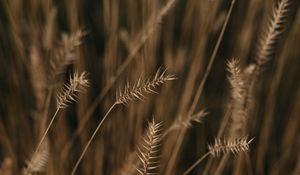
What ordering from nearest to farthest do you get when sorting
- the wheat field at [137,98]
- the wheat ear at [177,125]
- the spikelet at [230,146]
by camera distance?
the spikelet at [230,146] → the wheat ear at [177,125] → the wheat field at [137,98]

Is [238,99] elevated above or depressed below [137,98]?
above

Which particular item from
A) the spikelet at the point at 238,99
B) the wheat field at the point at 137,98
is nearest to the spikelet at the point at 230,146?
the spikelet at the point at 238,99

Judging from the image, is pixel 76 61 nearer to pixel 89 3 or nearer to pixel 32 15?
pixel 32 15

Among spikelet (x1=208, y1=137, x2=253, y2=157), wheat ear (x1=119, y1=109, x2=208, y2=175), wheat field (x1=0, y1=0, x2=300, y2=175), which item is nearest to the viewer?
spikelet (x1=208, y1=137, x2=253, y2=157)

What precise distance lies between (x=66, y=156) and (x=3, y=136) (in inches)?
5.2

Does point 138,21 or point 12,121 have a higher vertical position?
point 138,21

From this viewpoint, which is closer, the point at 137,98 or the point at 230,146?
the point at 230,146

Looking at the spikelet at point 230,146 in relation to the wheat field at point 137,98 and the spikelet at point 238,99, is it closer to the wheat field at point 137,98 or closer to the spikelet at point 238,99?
the spikelet at point 238,99

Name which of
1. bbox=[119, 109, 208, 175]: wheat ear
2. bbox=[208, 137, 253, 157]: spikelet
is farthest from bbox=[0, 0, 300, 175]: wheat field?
bbox=[208, 137, 253, 157]: spikelet

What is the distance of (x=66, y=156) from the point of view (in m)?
1.03

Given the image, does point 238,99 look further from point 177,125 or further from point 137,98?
point 137,98

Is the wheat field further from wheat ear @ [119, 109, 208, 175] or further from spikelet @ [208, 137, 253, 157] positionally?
spikelet @ [208, 137, 253, 157]

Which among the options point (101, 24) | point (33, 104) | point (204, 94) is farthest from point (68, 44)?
point (101, 24)

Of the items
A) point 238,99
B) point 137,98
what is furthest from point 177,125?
point 137,98
